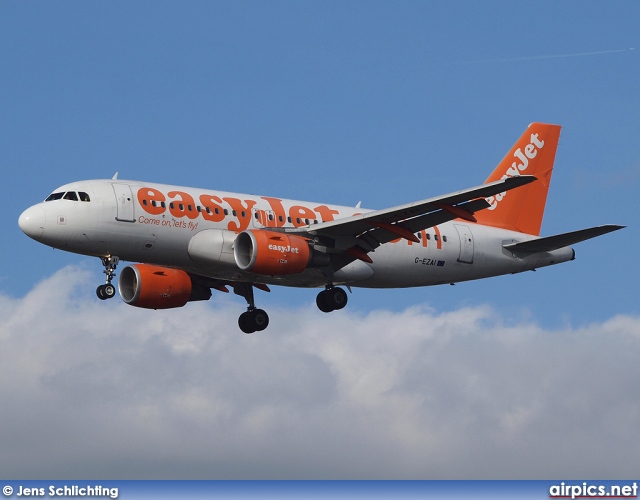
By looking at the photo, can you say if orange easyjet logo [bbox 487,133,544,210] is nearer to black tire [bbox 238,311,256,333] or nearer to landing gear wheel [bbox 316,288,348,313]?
landing gear wheel [bbox 316,288,348,313]

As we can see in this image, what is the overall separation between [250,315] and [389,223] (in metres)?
8.63

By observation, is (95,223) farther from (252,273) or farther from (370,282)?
(370,282)

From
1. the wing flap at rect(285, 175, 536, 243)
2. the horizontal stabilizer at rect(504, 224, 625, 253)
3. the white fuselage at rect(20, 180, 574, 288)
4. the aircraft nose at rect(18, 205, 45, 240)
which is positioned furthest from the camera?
the horizontal stabilizer at rect(504, 224, 625, 253)

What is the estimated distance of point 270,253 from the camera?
4534cm

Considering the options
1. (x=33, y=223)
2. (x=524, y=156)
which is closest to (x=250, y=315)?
(x=33, y=223)

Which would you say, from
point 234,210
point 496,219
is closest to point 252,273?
point 234,210

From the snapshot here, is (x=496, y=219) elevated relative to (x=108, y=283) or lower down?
elevated

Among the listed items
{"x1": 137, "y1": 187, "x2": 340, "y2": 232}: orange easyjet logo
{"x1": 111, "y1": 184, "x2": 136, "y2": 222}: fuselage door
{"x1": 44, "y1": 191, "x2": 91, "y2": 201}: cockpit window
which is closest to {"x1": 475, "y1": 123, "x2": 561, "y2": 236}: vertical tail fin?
{"x1": 137, "y1": 187, "x2": 340, "y2": 232}: orange easyjet logo

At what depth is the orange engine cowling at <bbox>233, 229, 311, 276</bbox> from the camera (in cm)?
4522

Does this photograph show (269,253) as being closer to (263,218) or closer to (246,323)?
(263,218)

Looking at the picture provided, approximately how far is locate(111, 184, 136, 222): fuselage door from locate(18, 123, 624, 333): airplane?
36 mm

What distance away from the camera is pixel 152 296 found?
49594 millimetres

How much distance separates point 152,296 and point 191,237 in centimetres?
488

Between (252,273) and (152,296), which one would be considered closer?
(252,273)
